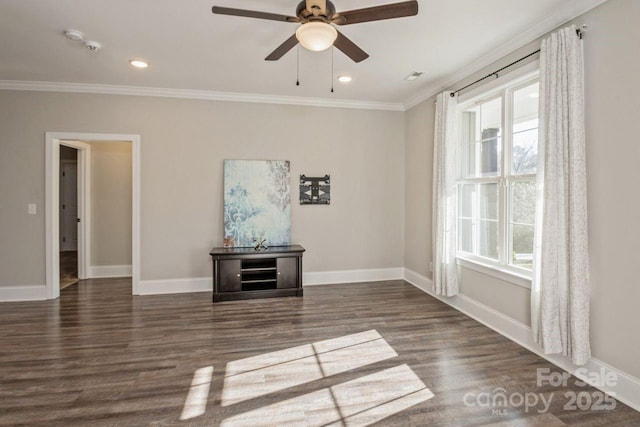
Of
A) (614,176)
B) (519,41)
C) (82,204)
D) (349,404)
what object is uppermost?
(519,41)

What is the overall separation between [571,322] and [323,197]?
352cm

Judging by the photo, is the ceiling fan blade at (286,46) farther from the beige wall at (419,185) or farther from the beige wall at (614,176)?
the beige wall at (419,185)

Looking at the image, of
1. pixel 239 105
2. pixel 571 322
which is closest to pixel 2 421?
pixel 571 322

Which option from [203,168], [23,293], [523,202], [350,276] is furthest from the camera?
[350,276]

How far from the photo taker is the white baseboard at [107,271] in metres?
5.84

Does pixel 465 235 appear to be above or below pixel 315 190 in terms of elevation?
below

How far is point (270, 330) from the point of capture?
3525 mm

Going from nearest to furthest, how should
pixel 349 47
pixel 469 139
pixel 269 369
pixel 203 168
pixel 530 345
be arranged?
pixel 349 47
pixel 269 369
pixel 530 345
pixel 469 139
pixel 203 168

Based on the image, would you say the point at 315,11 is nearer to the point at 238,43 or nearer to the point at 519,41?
the point at 238,43

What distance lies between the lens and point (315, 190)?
5.33 metres

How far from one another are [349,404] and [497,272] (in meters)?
2.16

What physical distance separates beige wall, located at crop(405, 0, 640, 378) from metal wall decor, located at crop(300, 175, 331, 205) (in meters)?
3.40

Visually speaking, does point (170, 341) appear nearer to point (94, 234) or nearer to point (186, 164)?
point (186, 164)

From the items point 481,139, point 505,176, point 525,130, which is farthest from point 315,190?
point 525,130
